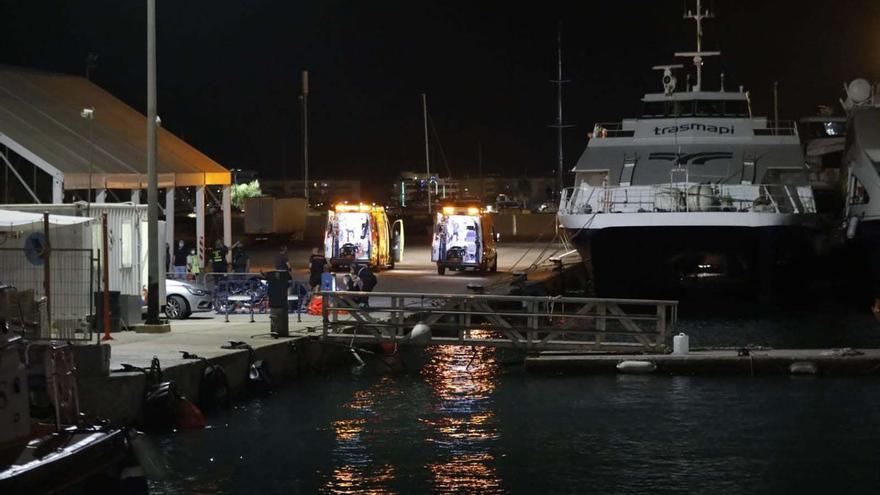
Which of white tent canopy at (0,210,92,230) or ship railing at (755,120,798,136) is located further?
ship railing at (755,120,798,136)

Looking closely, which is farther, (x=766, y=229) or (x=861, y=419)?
(x=766, y=229)

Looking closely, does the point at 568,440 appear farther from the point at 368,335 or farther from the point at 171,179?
the point at 171,179

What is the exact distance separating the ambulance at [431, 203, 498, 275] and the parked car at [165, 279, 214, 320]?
14554 mm

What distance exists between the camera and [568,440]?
687 inches

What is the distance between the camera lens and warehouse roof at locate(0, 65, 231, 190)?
30.9 meters

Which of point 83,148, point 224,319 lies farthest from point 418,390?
point 83,148

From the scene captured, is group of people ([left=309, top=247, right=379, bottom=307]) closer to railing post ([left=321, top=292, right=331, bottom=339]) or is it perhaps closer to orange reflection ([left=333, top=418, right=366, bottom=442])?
railing post ([left=321, top=292, right=331, bottom=339])

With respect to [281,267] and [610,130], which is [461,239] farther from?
[281,267]

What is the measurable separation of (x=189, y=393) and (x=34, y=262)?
328 cm

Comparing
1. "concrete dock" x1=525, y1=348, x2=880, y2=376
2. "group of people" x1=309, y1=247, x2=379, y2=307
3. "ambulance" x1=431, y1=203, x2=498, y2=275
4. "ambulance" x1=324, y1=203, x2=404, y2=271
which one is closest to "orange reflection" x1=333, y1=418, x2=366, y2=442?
"concrete dock" x1=525, y1=348, x2=880, y2=376

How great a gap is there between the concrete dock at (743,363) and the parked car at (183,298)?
25.7 feet

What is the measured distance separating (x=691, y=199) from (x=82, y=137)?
1578cm

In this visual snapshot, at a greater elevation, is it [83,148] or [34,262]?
[83,148]

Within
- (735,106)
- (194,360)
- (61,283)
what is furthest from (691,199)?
(61,283)
